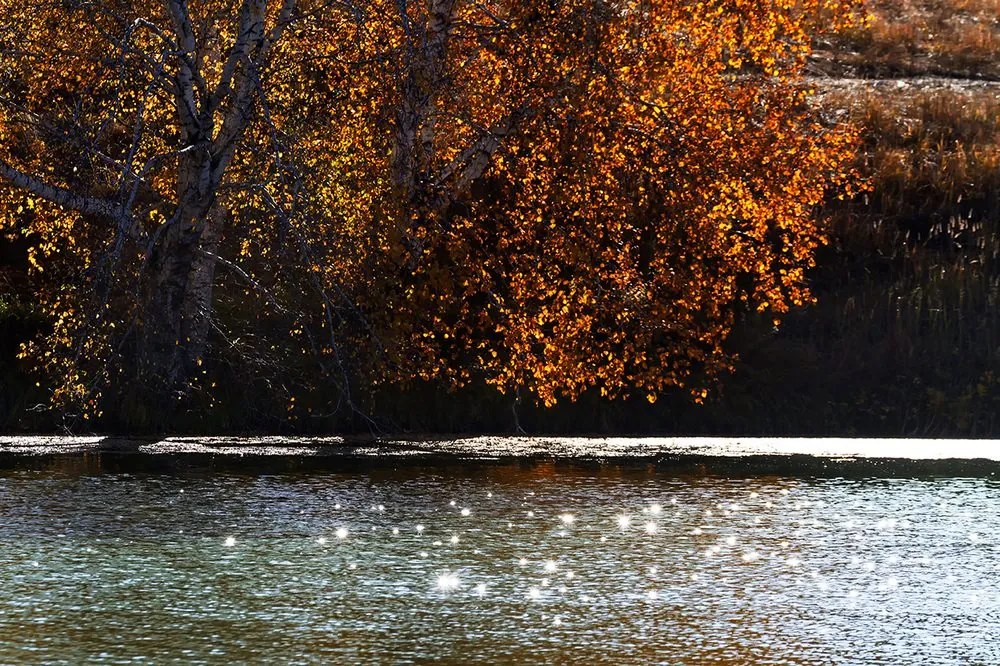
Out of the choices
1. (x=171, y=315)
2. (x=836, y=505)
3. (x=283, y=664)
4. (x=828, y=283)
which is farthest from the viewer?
(x=828, y=283)

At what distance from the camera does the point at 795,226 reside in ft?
60.6

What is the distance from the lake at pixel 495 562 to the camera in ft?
24.2

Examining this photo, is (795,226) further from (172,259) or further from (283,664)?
(283,664)

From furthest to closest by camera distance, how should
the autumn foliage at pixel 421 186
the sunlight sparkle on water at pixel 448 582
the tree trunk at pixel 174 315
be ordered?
1. the tree trunk at pixel 174 315
2. the autumn foliage at pixel 421 186
3. the sunlight sparkle on water at pixel 448 582

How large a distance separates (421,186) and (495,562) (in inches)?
333

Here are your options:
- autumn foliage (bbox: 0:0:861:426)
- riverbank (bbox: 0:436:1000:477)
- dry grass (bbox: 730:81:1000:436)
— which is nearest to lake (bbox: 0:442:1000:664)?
riverbank (bbox: 0:436:1000:477)

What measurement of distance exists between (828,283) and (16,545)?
42.6ft

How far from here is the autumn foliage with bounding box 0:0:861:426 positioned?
54.0 feet

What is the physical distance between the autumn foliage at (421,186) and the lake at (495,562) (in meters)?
2.71

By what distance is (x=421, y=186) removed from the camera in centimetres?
1747

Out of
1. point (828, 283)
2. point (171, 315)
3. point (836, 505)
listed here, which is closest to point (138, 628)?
point (836, 505)

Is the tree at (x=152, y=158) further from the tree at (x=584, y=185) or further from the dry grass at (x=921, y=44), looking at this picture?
the dry grass at (x=921, y=44)

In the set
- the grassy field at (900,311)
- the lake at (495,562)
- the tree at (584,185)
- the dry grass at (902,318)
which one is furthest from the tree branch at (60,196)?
the dry grass at (902,318)

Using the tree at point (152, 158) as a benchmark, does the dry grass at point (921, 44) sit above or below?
above
